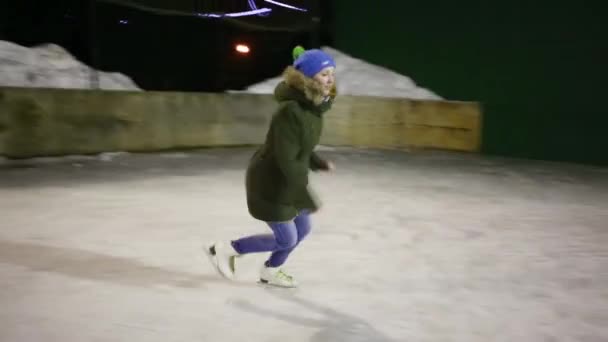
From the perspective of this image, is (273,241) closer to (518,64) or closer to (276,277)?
(276,277)

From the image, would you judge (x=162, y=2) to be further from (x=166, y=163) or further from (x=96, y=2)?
(x=166, y=163)

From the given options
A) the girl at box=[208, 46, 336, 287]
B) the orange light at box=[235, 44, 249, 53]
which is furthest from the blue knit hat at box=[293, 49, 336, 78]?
the orange light at box=[235, 44, 249, 53]

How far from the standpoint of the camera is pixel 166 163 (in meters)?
8.55

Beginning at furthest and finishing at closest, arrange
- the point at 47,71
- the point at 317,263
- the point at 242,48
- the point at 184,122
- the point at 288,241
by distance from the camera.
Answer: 1. the point at 242,48
2. the point at 184,122
3. the point at 47,71
4. the point at 317,263
5. the point at 288,241

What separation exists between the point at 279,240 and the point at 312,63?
3.22ft

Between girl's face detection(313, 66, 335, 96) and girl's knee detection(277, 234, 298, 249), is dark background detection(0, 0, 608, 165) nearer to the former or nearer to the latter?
girl's knee detection(277, 234, 298, 249)

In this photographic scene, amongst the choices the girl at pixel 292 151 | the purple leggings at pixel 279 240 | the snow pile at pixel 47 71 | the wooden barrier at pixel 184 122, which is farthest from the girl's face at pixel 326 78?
the snow pile at pixel 47 71

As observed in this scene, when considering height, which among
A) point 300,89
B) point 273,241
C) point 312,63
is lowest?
point 273,241

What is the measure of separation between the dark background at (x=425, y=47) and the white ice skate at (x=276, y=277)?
7000mm

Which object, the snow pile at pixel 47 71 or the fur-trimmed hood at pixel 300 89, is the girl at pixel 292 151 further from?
the snow pile at pixel 47 71

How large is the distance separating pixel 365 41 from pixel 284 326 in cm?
1022

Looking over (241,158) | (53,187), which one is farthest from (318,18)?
(53,187)

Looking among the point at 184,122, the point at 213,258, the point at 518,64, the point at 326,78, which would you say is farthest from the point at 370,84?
the point at 326,78

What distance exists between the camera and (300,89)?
3.29m
